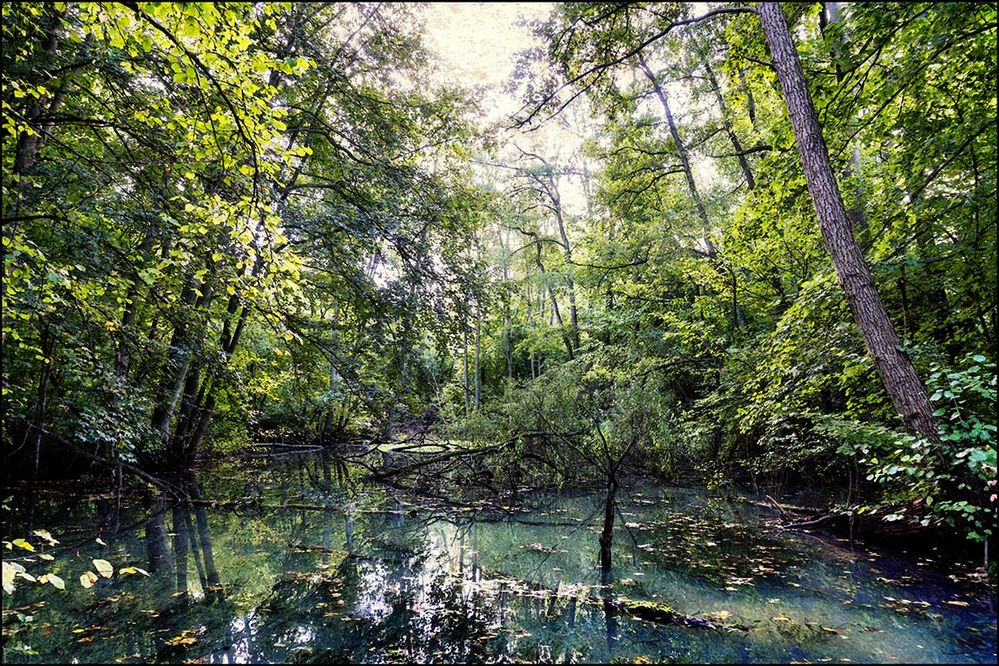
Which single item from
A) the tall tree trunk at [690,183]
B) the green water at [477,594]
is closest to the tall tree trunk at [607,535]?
the green water at [477,594]

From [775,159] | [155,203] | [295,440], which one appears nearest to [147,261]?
[155,203]

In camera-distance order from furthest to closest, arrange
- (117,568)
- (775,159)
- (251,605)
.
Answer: (775,159) < (117,568) < (251,605)

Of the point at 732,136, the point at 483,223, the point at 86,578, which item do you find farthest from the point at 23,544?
the point at 732,136

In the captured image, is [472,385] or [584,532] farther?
[472,385]

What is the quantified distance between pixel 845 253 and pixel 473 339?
16.3ft

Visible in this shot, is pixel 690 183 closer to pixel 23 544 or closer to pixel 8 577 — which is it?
pixel 23 544

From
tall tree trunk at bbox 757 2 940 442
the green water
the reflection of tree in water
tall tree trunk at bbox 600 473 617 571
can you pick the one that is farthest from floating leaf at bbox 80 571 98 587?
tall tree trunk at bbox 757 2 940 442

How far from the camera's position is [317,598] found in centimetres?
453

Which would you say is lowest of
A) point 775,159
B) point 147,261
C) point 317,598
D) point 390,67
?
point 317,598

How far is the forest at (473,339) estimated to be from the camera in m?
3.84

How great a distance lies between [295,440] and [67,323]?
1334cm

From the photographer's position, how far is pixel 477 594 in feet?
15.2

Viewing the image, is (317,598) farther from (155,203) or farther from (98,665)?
(155,203)

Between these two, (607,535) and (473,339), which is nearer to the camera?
(607,535)
